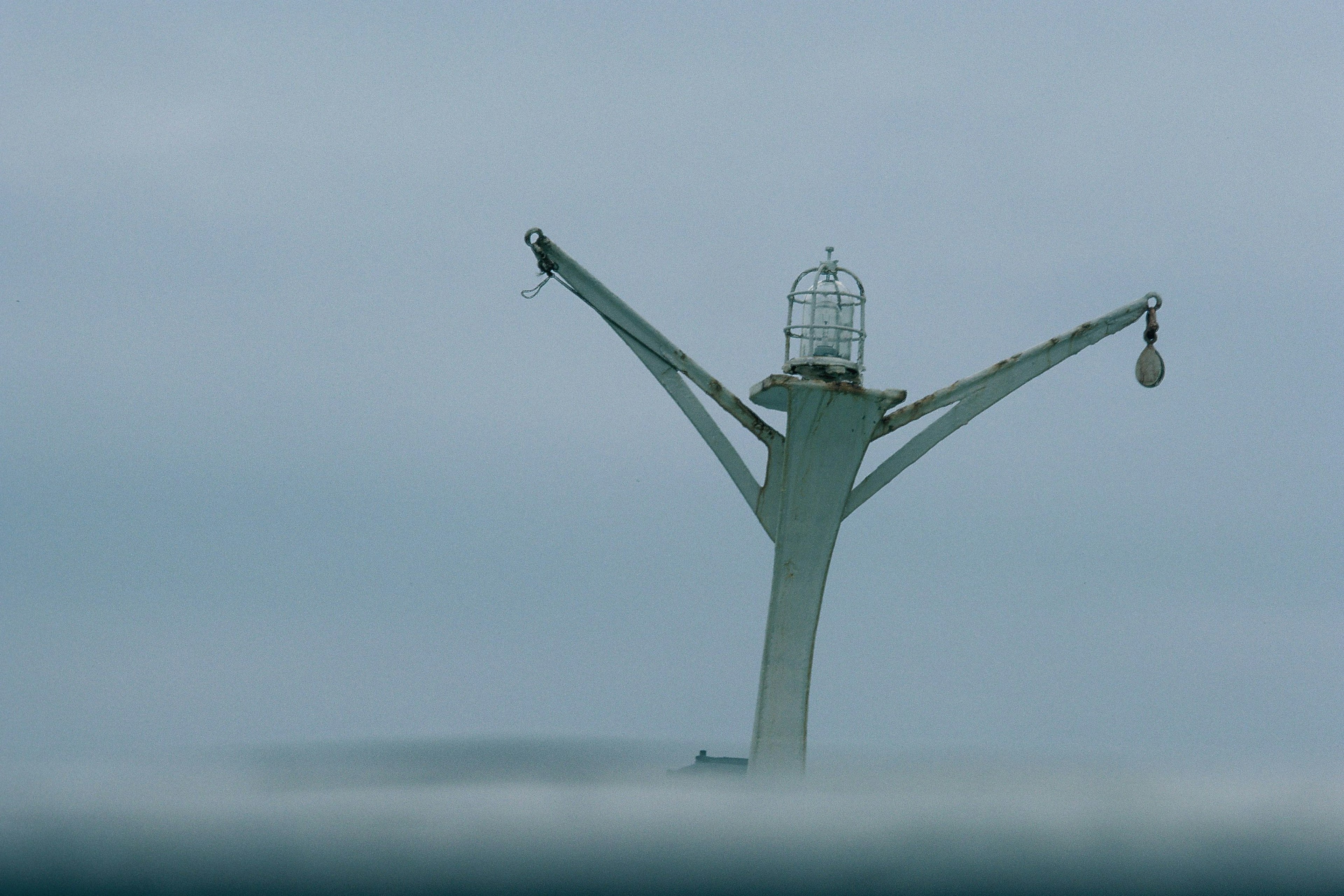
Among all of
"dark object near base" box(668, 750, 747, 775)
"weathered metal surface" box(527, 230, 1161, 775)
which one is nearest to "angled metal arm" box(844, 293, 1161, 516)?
"weathered metal surface" box(527, 230, 1161, 775)

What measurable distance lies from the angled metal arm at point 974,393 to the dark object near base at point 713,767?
490cm

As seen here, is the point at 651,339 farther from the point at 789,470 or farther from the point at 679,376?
the point at 789,470

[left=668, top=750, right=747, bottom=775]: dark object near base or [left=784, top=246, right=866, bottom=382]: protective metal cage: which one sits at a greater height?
[left=784, top=246, right=866, bottom=382]: protective metal cage

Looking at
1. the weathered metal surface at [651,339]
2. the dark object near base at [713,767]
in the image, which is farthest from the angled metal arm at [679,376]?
the dark object near base at [713,767]

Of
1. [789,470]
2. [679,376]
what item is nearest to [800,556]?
[789,470]

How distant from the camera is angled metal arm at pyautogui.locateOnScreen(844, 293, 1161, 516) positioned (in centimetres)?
2547

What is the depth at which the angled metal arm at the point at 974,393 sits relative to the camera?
25469 mm

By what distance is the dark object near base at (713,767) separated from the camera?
26250 mm

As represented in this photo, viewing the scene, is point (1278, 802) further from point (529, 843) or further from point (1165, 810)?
point (529, 843)

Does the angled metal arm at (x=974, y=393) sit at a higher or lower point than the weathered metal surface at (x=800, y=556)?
higher

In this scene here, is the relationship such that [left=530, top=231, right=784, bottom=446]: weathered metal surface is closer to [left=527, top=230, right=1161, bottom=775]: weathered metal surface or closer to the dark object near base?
[left=527, top=230, right=1161, bottom=775]: weathered metal surface

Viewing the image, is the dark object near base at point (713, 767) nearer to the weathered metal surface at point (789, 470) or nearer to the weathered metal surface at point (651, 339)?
the weathered metal surface at point (789, 470)

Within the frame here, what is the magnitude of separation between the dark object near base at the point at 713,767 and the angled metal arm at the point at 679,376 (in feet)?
14.3

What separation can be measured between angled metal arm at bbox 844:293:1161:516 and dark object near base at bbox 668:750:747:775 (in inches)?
193
